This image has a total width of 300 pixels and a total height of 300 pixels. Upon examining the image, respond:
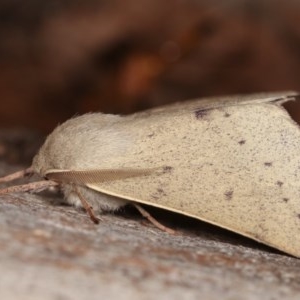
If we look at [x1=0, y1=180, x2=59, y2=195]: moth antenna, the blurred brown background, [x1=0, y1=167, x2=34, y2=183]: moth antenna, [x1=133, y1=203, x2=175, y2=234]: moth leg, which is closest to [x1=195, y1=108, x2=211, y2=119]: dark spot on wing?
[x1=133, y1=203, x2=175, y2=234]: moth leg

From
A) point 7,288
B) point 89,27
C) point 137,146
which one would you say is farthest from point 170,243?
point 89,27

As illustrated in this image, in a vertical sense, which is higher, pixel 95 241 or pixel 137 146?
pixel 137 146

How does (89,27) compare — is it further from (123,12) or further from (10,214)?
(10,214)

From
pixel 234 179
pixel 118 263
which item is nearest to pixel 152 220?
pixel 234 179

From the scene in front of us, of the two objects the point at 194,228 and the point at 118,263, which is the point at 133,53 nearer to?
the point at 194,228

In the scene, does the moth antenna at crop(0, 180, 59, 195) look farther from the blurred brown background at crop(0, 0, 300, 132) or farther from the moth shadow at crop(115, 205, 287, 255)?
the blurred brown background at crop(0, 0, 300, 132)
